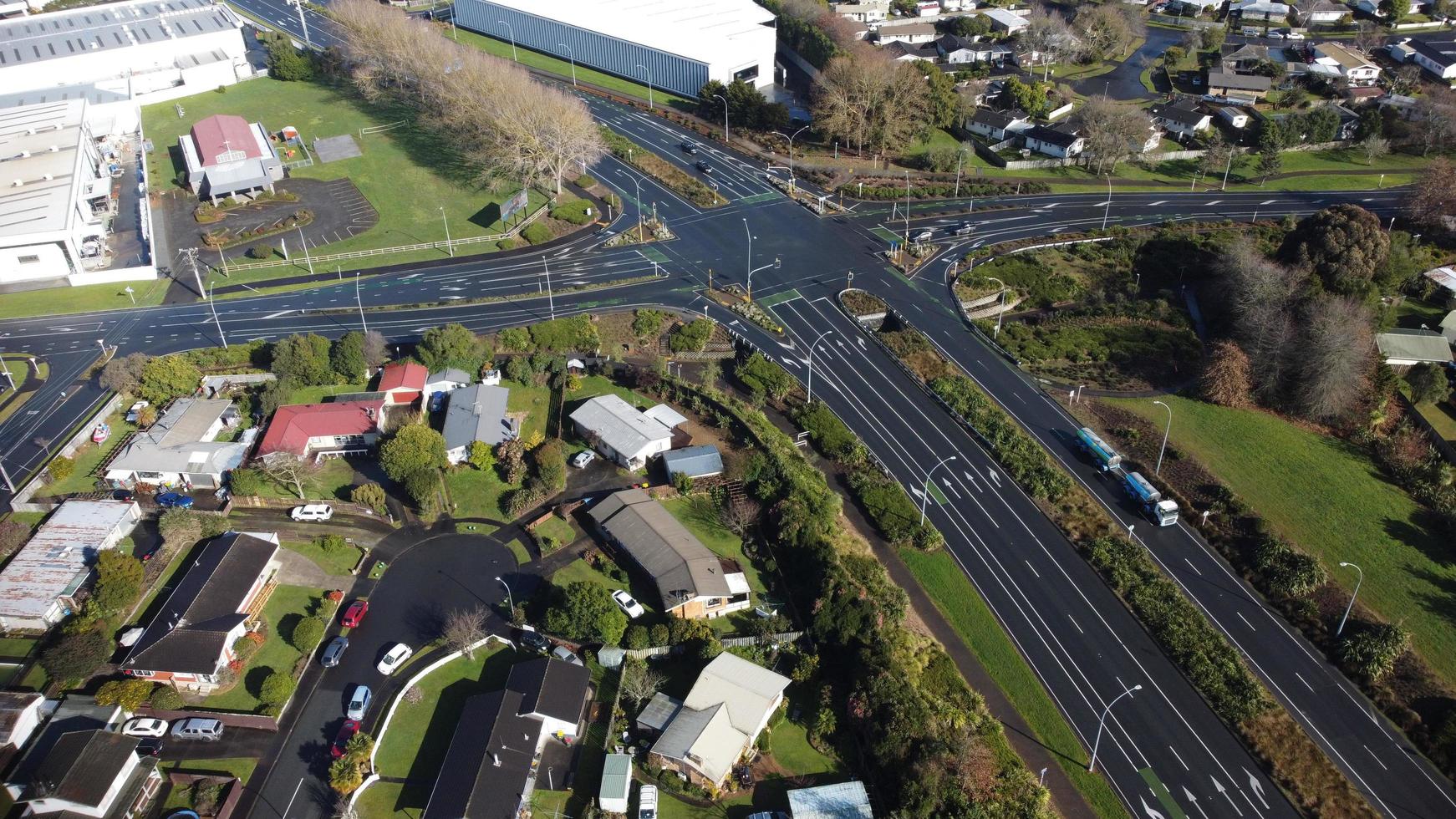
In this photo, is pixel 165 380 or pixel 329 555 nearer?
pixel 329 555

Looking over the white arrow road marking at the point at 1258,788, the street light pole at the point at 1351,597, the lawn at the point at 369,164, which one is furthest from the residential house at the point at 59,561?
the street light pole at the point at 1351,597

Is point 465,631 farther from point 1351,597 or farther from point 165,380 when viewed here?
point 1351,597

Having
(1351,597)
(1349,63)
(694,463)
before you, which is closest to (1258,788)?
(1351,597)

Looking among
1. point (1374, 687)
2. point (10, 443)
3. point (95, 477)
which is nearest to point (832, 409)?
point (1374, 687)

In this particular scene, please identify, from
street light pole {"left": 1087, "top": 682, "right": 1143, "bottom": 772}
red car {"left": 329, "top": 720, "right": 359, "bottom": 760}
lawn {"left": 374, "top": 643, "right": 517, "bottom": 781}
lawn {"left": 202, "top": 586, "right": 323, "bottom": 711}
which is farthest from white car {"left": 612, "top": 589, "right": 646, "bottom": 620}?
street light pole {"left": 1087, "top": 682, "right": 1143, "bottom": 772}

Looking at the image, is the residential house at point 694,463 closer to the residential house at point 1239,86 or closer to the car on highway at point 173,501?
the car on highway at point 173,501

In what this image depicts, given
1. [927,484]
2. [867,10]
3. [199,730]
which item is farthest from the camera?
[867,10]
